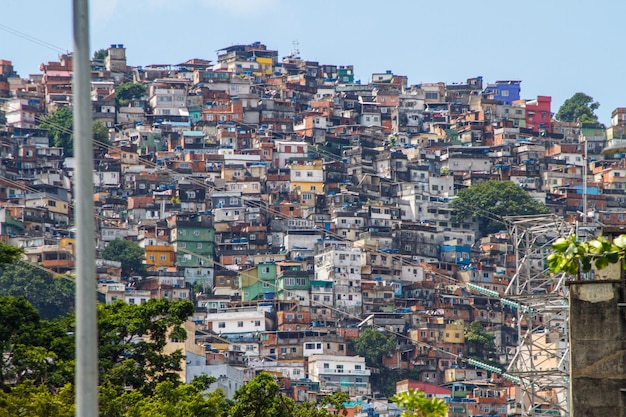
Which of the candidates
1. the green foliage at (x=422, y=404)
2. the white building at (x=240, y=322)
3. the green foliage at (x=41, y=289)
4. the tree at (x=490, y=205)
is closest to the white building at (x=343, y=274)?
the white building at (x=240, y=322)

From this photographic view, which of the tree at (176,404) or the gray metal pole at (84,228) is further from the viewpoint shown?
the tree at (176,404)

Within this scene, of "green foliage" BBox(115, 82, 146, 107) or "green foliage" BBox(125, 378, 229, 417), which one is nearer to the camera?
"green foliage" BBox(125, 378, 229, 417)

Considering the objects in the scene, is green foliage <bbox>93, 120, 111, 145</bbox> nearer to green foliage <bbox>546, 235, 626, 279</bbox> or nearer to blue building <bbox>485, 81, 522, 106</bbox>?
blue building <bbox>485, 81, 522, 106</bbox>

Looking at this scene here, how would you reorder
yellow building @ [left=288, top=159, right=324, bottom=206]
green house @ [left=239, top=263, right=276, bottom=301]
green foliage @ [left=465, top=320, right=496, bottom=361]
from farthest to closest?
yellow building @ [left=288, top=159, right=324, bottom=206] → green house @ [left=239, top=263, right=276, bottom=301] → green foliage @ [left=465, top=320, right=496, bottom=361]

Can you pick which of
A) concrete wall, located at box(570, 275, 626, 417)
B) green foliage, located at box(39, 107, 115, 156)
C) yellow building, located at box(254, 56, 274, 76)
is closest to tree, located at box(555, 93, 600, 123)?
yellow building, located at box(254, 56, 274, 76)

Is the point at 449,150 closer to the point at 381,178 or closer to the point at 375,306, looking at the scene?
the point at 381,178

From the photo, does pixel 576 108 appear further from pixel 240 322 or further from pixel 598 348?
pixel 598 348

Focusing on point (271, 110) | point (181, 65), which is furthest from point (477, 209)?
point (181, 65)

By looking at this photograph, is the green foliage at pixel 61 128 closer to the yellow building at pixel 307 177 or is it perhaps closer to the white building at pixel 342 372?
the yellow building at pixel 307 177

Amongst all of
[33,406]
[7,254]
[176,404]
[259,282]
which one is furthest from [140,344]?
[259,282]
